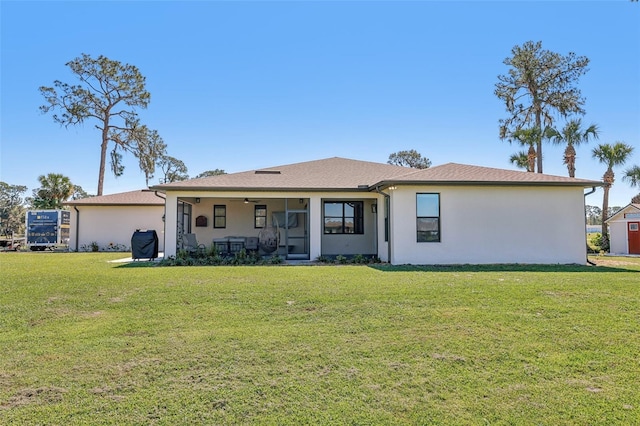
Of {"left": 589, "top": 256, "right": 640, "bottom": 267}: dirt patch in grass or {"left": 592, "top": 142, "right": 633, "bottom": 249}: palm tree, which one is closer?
{"left": 589, "top": 256, "right": 640, "bottom": 267}: dirt patch in grass

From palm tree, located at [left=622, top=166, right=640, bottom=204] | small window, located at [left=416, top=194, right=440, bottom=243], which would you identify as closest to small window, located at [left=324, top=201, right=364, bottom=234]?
small window, located at [left=416, top=194, right=440, bottom=243]

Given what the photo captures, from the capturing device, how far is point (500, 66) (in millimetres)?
26844

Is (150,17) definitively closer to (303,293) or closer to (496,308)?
(303,293)

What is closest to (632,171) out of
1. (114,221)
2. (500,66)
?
(500,66)

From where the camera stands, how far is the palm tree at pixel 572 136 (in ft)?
75.4

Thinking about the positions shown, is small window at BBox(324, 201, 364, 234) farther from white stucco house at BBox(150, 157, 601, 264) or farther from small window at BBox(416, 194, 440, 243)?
small window at BBox(416, 194, 440, 243)

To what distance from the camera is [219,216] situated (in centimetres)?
1727

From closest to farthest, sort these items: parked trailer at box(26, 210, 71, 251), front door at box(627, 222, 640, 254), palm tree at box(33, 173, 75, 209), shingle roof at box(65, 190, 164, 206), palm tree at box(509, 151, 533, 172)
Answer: front door at box(627, 222, 640, 254) → shingle roof at box(65, 190, 164, 206) → parked trailer at box(26, 210, 71, 251) → palm tree at box(509, 151, 533, 172) → palm tree at box(33, 173, 75, 209)

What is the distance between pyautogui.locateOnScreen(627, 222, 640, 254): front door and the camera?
1987 centimetres

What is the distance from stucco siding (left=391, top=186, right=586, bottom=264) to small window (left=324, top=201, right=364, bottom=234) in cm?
374

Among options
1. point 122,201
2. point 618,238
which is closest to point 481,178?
point 618,238

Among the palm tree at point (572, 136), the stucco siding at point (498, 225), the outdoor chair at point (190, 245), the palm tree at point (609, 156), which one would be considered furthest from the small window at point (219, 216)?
the palm tree at point (609, 156)

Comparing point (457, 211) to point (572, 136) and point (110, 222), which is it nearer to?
point (572, 136)

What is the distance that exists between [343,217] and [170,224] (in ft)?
21.7
